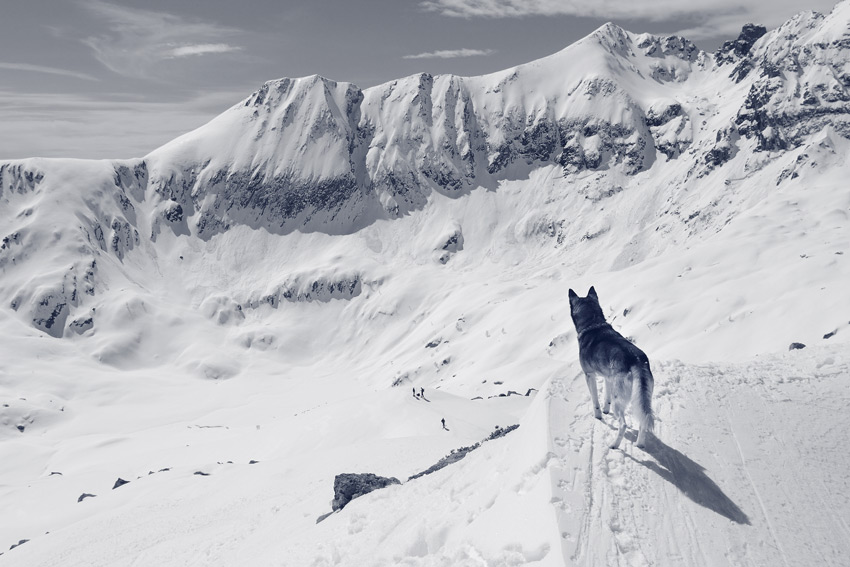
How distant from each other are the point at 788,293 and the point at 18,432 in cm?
12680

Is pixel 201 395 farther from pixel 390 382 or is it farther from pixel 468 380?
pixel 468 380

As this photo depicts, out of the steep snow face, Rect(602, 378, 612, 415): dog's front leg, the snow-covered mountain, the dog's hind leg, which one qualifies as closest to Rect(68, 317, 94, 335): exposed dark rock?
the snow-covered mountain

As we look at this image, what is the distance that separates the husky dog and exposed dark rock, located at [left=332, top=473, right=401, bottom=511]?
7.50 m

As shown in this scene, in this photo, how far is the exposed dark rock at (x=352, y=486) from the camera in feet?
55.1

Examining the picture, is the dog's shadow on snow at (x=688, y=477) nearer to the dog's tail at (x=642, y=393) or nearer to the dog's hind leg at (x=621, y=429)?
the dog's hind leg at (x=621, y=429)

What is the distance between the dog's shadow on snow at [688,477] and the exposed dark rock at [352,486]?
8.30 meters

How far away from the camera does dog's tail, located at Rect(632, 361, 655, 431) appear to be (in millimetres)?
10523

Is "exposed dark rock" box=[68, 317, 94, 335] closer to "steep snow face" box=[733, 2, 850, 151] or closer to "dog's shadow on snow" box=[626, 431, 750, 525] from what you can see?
"dog's shadow on snow" box=[626, 431, 750, 525]

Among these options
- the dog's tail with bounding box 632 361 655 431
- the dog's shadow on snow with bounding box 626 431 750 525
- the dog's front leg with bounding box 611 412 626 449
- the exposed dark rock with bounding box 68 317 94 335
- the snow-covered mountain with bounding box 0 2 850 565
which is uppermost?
the dog's tail with bounding box 632 361 655 431

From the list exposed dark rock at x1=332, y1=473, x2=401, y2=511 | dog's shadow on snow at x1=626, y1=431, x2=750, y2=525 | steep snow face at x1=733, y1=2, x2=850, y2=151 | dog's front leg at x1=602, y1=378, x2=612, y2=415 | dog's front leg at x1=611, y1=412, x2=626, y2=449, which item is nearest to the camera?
dog's shadow on snow at x1=626, y1=431, x2=750, y2=525

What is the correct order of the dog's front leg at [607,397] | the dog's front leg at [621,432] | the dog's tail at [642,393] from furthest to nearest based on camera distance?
the dog's front leg at [607,397]
the dog's front leg at [621,432]
the dog's tail at [642,393]

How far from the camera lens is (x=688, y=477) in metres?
10.4

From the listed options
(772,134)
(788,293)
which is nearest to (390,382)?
(788,293)

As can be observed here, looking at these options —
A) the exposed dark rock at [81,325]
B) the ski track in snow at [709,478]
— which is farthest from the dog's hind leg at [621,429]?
the exposed dark rock at [81,325]
